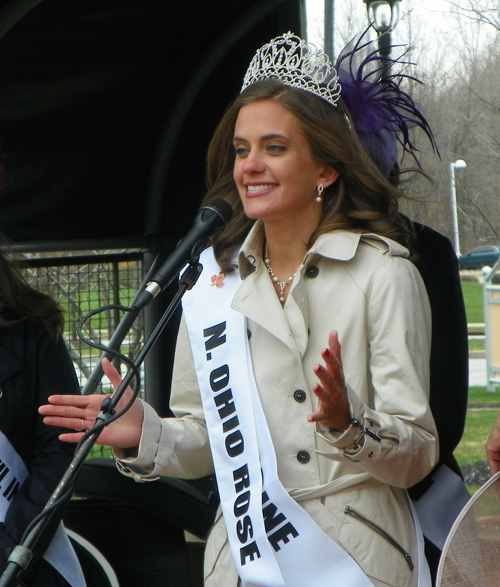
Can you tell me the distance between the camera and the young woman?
185cm

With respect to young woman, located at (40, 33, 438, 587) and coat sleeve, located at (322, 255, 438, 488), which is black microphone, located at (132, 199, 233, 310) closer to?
young woman, located at (40, 33, 438, 587)

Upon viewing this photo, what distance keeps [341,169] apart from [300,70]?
0.28 metres

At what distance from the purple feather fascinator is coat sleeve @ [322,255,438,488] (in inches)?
17.9

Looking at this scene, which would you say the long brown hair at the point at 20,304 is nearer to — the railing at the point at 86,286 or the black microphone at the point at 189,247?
the railing at the point at 86,286

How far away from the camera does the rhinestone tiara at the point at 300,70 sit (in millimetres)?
2227

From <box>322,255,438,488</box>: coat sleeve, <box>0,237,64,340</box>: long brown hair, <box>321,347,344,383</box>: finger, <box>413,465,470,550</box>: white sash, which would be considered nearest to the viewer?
<box>321,347,344,383</box>: finger

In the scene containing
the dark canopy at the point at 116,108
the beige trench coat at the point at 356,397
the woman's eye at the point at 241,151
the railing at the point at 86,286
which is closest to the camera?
the beige trench coat at the point at 356,397

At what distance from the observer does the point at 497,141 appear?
9.25 feet

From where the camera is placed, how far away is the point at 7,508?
240 cm

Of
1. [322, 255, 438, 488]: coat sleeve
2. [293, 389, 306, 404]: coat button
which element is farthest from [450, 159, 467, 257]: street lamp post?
[293, 389, 306, 404]: coat button

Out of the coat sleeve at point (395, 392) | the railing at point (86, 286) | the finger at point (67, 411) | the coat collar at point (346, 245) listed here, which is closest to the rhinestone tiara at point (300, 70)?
the coat collar at point (346, 245)

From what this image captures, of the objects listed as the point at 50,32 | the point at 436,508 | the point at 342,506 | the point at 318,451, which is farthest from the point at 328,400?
the point at 50,32

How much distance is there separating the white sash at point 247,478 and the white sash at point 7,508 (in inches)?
23.3

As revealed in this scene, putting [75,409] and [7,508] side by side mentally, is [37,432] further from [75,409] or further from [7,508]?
[75,409]
